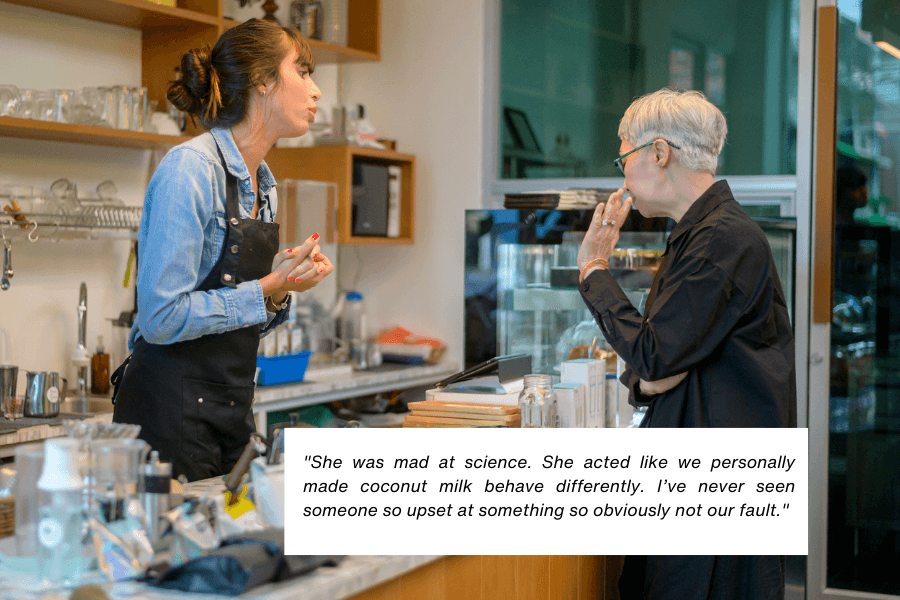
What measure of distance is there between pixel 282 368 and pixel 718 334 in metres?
2.18

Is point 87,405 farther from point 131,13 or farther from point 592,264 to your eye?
point 592,264

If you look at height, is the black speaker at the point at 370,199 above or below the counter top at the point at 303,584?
above

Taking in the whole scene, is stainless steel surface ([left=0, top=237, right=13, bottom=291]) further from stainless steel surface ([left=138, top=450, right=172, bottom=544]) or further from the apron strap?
stainless steel surface ([left=138, top=450, right=172, bottom=544])

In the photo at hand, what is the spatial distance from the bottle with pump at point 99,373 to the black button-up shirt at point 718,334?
212cm

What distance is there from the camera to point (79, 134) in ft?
9.94

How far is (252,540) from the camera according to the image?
1247 millimetres

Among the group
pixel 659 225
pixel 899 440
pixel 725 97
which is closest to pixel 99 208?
pixel 659 225

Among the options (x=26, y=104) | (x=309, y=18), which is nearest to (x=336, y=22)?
(x=309, y=18)

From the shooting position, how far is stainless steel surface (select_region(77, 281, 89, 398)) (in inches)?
126

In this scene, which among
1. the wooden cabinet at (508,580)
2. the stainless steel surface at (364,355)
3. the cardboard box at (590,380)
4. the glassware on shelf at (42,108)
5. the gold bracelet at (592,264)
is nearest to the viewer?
the wooden cabinet at (508,580)

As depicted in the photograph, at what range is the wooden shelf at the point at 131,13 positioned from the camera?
10.3 ft

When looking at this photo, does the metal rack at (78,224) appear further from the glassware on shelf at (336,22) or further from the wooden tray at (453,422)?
the wooden tray at (453,422)

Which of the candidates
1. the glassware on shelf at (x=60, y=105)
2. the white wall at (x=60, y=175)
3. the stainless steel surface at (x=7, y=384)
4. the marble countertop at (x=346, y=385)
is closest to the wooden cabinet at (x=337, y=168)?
the marble countertop at (x=346, y=385)

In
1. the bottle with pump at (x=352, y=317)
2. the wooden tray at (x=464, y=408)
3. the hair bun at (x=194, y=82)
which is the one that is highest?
the hair bun at (x=194, y=82)
